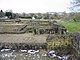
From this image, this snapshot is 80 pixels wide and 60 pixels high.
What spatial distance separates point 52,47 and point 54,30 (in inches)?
294

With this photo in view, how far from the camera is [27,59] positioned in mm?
6820

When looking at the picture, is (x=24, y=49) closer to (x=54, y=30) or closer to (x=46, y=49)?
(x=46, y=49)

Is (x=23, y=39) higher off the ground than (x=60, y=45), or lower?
lower

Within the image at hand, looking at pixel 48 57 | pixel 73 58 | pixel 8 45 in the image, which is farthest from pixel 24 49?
pixel 73 58

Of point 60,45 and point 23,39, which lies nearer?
point 60,45

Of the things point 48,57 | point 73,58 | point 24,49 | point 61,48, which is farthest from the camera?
point 24,49

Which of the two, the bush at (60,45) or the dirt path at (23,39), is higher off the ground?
the bush at (60,45)

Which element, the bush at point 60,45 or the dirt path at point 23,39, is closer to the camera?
the bush at point 60,45

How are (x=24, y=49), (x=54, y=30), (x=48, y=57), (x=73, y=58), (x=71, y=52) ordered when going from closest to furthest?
(x=73, y=58), (x=48, y=57), (x=71, y=52), (x=24, y=49), (x=54, y=30)

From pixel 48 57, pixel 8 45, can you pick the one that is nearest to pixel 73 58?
pixel 48 57

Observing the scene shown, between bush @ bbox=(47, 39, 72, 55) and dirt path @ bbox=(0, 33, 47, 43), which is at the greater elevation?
bush @ bbox=(47, 39, 72, 55)

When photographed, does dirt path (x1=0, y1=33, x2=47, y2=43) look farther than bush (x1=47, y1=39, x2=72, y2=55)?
Yes

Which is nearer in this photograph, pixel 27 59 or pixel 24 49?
pixel 27 59

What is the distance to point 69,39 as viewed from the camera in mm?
8555
